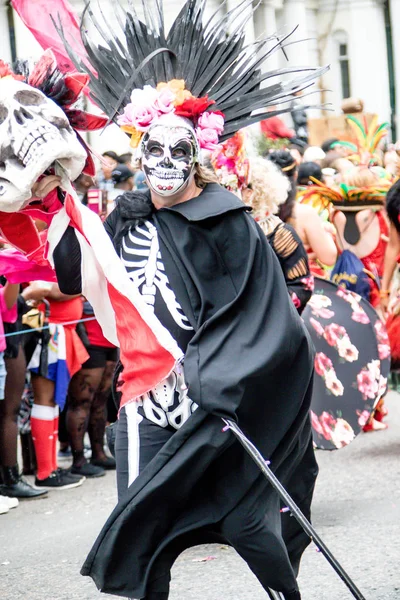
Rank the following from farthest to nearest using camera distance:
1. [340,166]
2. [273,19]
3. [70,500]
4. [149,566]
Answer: [273,19] → [340,166] → [70,500] → [149,566]

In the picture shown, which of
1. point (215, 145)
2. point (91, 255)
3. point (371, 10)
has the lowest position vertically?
point (371, 10)

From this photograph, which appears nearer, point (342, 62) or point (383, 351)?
point (383, 351)

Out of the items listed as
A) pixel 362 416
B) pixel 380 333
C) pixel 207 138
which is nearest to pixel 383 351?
pixel 380 333

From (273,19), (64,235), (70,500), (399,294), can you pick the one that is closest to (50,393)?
(70,500)

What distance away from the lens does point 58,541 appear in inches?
234

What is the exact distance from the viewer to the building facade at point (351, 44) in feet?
109

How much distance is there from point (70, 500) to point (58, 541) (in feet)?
2.88

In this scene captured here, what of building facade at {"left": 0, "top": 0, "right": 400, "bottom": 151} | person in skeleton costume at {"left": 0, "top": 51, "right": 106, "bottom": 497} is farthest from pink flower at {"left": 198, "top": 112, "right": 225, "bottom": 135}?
building facade at {"left": 0, "top": 0, "right": 400, "bottom": 151}

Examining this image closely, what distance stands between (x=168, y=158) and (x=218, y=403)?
2.93 ft

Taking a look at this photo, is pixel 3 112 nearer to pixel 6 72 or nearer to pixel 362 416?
pixel 6 72

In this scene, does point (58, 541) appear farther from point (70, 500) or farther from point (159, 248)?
point (159, 248)

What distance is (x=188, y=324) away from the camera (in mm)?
3781

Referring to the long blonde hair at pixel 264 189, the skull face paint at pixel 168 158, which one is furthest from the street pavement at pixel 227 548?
the skull face paint at pixel 168 158

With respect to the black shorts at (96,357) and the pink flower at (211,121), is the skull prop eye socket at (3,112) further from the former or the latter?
the black shorts at (96,357)
